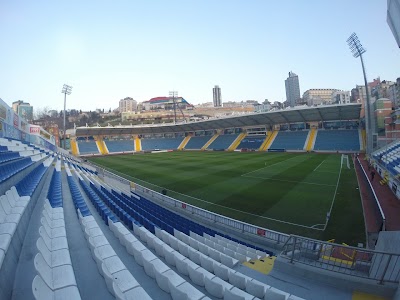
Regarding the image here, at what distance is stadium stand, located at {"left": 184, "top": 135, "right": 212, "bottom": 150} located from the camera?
58.4 metres

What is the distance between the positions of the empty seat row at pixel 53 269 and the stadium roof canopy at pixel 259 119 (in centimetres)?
4247

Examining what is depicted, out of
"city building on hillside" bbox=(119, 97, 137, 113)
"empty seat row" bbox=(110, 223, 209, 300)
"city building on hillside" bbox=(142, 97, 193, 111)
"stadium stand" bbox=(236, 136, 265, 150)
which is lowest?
"empty seat row" bbox=(110, 223, 209, 300)

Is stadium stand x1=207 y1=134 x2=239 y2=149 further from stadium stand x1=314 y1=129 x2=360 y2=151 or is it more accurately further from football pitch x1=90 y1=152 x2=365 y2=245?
football pitch x1=90 y1=152 x2=365 y2=245

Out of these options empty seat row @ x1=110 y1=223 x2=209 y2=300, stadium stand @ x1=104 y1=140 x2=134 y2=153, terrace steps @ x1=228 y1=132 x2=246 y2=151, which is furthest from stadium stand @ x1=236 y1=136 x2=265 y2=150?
empty seat row @ x1=110 y1=223 x2=209 y2=300

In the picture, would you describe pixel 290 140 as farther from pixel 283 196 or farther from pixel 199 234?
pixel 199 234

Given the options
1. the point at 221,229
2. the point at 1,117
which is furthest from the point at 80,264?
the point at 1,117

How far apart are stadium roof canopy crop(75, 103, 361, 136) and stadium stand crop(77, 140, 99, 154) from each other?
2.67 metres

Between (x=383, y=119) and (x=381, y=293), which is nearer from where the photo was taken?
(x=381, y=293)

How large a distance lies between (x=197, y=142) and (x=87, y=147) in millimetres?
26792

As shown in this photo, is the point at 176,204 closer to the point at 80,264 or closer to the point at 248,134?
the point at 80,264

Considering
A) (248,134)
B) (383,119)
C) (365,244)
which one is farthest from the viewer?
(248,134)

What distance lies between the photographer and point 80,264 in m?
4.35

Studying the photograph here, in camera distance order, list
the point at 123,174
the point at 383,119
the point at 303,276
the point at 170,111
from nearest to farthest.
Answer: the point at 303,276
the point at 123,174
the point at 383,119
the point at 170,111

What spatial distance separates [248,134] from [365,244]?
46905mm
